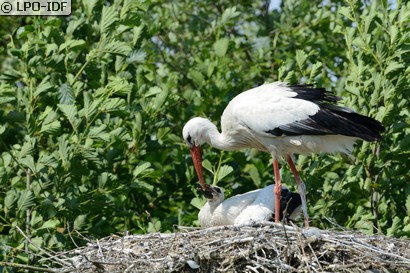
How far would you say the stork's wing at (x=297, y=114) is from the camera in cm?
1103

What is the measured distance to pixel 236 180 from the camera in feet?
44.4

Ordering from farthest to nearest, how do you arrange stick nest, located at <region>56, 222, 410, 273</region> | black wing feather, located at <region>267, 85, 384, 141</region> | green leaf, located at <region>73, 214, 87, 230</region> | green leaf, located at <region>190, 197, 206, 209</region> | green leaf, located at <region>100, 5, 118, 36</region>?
1. green leaf, located at <region>100, 5, 118, 36</region>
2. green leaf, located at <region>190, 197, 206, 209</region>
3. green leaf, located at <region>73, 214, 87, 230</region>
4. black wing feather, located at <region>267, 85, 384, 141</region>
5. stick nest, located at <region>56, 222, 410, 273</region>

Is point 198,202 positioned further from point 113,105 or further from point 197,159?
point 113,105

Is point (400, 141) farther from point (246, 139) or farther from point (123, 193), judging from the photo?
point (123, 193)

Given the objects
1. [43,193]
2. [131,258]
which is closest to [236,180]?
[43,193]

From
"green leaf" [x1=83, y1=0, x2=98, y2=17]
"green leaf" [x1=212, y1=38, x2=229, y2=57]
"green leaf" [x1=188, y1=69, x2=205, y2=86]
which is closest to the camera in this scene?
"green leaf" [x1=83, y1=0, x2=98, y2=17]

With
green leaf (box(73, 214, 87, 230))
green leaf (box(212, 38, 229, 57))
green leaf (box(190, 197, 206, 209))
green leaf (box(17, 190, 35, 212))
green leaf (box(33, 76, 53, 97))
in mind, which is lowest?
green leaf (box(73, 214, 87, 230))

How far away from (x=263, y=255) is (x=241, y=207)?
5.61 ft

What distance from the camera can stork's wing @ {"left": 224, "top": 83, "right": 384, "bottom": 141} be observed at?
434 inches

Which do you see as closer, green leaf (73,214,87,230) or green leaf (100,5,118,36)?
green leaf (73,214,87,230)

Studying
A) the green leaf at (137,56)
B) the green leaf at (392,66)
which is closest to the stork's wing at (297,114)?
the green leaf at (392,66)

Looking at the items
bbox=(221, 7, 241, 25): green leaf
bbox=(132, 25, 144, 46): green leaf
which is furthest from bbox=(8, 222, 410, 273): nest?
bbox=(221, 7, 241, 25): green leaf

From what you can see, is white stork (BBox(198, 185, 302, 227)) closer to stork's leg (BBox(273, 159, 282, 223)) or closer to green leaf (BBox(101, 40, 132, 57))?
stork's leg (BBox(273, 159, 282, 223))

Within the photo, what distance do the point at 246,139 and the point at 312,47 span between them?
3.00 metres
